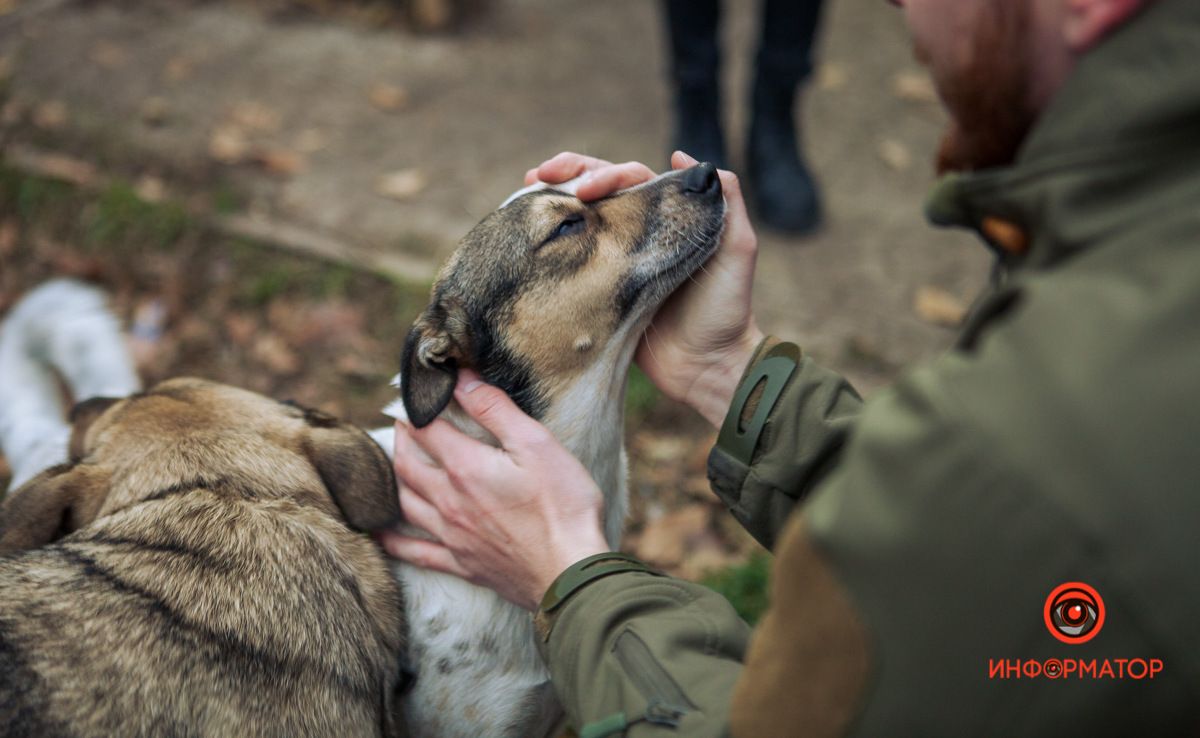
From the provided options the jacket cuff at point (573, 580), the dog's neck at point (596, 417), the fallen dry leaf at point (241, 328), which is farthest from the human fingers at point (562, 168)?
the fallen dry leaf at point (241, 328)

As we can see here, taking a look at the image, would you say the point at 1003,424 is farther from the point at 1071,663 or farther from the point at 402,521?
the point at 402,521

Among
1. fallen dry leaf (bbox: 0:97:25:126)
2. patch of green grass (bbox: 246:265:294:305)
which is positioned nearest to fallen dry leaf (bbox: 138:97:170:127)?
fallen dry leaf (bbox: 0:97:25:126)

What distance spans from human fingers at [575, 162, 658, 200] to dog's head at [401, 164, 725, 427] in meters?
0.07

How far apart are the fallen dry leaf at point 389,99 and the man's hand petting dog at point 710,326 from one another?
3770 millimetres

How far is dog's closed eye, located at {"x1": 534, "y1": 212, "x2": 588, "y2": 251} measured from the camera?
267 centimetres

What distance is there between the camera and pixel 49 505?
2293mm

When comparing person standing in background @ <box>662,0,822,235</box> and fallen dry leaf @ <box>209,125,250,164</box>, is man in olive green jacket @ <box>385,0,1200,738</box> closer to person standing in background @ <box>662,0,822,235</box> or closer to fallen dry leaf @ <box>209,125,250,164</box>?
person standing in background @ <box>662,0,822,235</box>

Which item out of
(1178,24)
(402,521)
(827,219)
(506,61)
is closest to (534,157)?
(506,61)

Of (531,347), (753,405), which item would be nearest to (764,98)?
(531,347)

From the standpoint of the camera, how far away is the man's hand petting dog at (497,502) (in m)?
2.15

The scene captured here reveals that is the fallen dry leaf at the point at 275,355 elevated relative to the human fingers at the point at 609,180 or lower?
lower

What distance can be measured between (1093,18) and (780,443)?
1180mm

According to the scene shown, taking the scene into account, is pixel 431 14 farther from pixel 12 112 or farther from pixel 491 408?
pixel 491 408

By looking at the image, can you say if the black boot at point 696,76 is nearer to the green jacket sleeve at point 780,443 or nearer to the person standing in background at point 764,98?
the person standing in background at point 764,98
